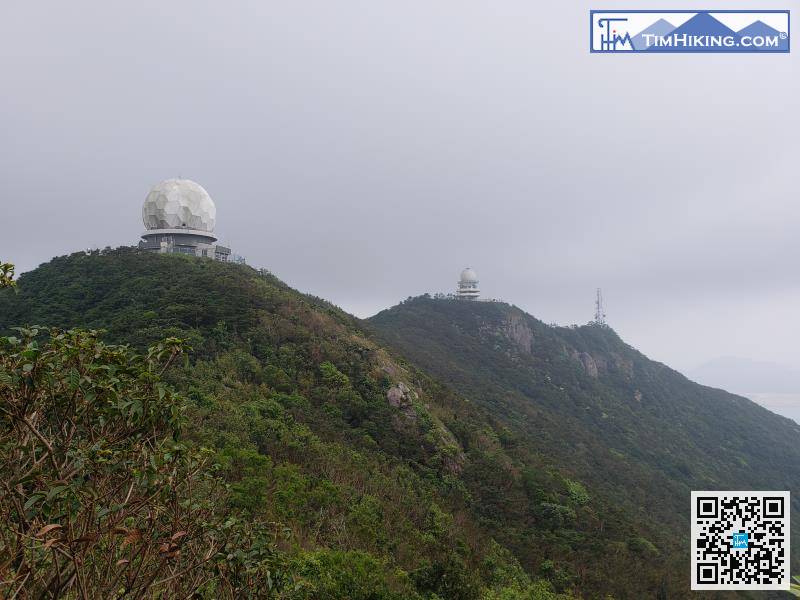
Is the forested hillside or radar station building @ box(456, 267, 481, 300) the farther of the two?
radar station building @ box(456, 267, 481, 300)

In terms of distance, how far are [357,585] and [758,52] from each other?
1780cm

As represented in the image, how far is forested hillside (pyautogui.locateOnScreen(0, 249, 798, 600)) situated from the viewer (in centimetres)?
1148

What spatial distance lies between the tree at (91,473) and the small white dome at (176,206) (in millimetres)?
34626

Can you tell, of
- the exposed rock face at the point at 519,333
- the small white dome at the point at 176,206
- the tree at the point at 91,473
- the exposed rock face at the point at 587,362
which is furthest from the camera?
the exposed rock face at the point at 587,362

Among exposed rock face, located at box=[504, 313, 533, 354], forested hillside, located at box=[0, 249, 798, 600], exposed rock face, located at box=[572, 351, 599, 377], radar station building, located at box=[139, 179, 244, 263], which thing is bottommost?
forested hillside, located at box=[0, 249, 798, 600]

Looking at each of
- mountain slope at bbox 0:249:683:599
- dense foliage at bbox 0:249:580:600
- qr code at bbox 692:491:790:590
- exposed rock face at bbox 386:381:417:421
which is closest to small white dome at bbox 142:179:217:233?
dense foliage at bbox 0:249:580:600

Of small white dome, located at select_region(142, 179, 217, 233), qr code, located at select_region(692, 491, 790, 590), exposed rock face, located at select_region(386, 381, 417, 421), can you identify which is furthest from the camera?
small white dome, located at select_region(142, 179, 217, 233)

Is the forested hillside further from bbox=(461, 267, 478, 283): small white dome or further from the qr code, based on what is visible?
bbox=(461, 267, 478, 283): small white dome

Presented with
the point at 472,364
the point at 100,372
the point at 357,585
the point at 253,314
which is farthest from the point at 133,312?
the point at 472,364

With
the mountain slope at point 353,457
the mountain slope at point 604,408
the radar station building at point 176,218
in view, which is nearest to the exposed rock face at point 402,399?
the mountain slope at point 353,457

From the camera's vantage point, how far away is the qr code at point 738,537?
7770 mm

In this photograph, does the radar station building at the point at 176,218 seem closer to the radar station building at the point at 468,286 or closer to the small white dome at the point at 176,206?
the small white dome at the point at 176,206

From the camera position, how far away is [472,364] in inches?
2087

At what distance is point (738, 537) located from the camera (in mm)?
8055
